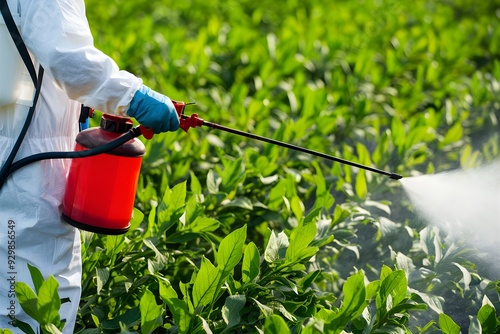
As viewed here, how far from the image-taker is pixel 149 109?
2662 millimetres

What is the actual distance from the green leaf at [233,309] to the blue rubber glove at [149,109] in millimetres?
648

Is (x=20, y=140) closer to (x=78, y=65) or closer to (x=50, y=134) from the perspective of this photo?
(x=50, y=134)

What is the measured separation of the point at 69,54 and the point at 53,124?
→ 12.8 inches

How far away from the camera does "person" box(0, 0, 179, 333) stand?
8.47 feet

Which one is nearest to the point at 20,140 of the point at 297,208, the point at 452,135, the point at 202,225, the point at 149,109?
the point at 149,109

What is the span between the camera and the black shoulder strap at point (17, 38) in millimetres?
2600

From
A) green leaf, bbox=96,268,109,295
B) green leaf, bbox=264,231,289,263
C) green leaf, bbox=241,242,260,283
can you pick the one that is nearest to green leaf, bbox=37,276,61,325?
green leaf, bbox=96,268,109,295

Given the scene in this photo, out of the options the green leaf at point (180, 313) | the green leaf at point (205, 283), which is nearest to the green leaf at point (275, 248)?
the green leaf at point (205, 283)

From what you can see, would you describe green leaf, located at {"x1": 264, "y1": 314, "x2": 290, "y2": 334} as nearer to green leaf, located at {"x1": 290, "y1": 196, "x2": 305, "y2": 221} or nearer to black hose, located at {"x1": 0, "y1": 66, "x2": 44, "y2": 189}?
black hose, located at {"x1": 0, "y1": 66, "x2": 44, "y2": 189}

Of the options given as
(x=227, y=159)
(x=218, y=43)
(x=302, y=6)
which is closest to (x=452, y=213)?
(x=227, y=159)

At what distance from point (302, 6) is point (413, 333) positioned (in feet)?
16.4

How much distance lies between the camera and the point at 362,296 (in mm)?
2699

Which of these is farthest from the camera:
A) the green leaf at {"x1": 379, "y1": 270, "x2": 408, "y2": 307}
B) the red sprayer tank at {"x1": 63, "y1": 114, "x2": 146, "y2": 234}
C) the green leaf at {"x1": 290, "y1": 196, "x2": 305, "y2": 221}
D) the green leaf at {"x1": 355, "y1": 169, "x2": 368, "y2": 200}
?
the green leaf at {"x1": 355, "y1": 169, "x2": 368, "y2": 200}

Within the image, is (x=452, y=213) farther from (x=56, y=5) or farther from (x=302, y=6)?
(x=302, y=6)
